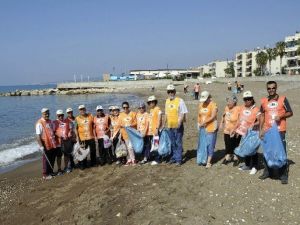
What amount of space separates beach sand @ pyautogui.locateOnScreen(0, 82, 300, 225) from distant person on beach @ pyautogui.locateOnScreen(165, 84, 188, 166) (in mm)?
689

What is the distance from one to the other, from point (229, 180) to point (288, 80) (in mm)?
56016

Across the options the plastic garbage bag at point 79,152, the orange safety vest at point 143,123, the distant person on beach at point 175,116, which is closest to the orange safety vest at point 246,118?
the distant person on beach at point 175,116

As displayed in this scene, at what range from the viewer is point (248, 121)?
Answer: 335 inches

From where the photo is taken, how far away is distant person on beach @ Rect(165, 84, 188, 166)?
9062mm

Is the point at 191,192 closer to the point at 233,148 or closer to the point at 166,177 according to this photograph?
the point at 166,177

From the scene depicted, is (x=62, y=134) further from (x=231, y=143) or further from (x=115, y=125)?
(x=231, y=143)

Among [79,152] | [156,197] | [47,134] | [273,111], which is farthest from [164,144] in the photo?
[273,111]

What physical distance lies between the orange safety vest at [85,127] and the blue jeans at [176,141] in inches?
88.8

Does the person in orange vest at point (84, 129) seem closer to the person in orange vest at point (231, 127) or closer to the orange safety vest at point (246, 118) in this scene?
the person in orange vest at point (231, 127)

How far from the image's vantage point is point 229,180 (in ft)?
25.8

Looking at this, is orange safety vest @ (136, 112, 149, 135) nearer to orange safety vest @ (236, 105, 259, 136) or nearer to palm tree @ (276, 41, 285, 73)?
orange safety vest @ (236, 105, 259, 136)

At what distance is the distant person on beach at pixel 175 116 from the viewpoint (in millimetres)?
9062

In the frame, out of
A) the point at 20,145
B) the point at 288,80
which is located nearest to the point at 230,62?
the point at 288,80

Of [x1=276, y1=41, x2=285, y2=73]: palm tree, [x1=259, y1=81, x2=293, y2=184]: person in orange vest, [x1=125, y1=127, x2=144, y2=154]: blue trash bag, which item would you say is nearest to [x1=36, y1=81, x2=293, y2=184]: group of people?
[x1=125, y1=127, x2=144, y2=154]: blue trash bag
